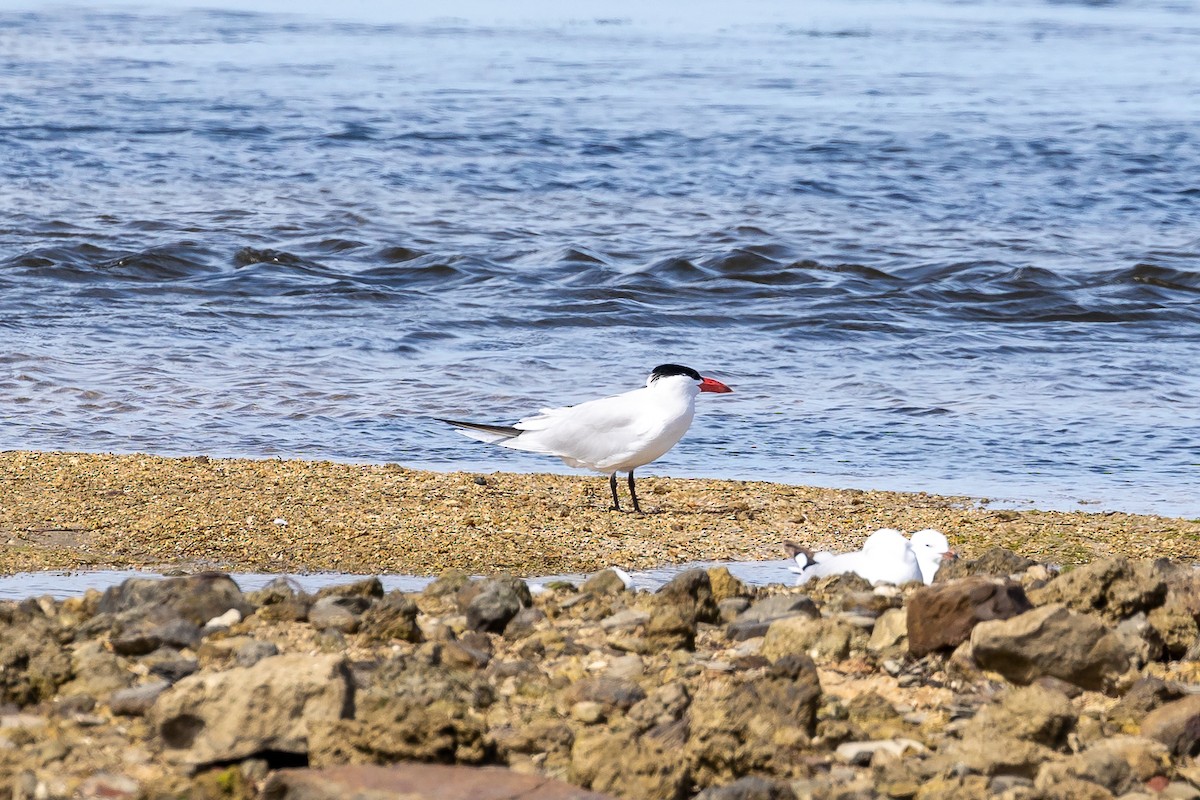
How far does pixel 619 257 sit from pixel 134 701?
10271 millimetres

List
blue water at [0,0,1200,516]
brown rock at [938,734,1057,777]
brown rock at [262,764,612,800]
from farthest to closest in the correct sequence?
1. blue water at [0,0,1200,516]
2. brown rock at [938,734,1057,777]
3. brown rock at [262,764,612,800]

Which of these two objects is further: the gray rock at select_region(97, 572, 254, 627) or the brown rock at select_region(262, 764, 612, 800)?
the gray rock at select_region(97, 572, 254, 627)

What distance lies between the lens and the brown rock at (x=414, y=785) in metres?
2.89

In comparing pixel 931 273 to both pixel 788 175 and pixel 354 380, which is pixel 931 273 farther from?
pixel 354 380

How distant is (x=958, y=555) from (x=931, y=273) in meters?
7.60

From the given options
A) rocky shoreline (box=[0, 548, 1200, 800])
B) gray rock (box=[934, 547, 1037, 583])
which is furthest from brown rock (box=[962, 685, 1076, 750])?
gray rock (box=[934, 547, 1037, 583])

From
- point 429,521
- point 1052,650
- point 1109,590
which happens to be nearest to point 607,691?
point 1052,650

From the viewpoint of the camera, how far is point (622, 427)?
688 centimetres

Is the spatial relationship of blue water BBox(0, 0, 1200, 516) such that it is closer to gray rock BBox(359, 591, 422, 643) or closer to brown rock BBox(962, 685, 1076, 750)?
gray rock BBox(359, 591, 422, 643)

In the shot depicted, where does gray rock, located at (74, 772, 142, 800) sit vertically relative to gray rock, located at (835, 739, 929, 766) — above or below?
above

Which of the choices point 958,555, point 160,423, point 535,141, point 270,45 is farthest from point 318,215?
point 270,45

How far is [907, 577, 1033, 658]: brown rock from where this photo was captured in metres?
3.96

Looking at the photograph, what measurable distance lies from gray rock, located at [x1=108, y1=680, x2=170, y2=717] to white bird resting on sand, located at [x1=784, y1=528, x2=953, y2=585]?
251 cm

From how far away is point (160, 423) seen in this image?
27.0 ft
